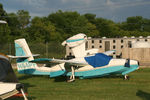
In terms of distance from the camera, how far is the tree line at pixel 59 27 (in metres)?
62.6

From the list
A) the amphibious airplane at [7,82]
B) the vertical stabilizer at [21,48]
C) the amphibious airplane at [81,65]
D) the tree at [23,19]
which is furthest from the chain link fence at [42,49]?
the tree at [23,19]

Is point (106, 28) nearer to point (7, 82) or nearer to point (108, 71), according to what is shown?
point (108, 71)

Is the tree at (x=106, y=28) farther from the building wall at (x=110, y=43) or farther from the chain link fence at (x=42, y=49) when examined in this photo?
the chain link fence at (x=42, y=49)

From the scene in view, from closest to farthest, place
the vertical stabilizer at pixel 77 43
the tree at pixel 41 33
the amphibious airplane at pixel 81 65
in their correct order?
the amphibious airplane at pixel 81 65, the vertical stabilizer at pixel 77 43, the tree at pixel 41 33

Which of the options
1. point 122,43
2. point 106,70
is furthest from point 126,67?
point 122,43

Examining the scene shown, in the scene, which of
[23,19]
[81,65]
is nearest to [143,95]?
[81,65]

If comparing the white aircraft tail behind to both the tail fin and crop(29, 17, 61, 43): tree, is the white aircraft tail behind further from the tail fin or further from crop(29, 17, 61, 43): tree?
crop(29, 17, 61, 43): tree

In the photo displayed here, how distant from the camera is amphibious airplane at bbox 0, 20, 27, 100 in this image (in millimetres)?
6195

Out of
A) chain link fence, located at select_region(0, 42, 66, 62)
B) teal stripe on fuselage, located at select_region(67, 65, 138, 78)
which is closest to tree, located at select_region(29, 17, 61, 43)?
chain link fence, located at select_region(0, 42, 66, 62)

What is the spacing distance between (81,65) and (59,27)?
70172 millimetres

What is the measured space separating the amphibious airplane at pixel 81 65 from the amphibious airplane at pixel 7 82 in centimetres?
701

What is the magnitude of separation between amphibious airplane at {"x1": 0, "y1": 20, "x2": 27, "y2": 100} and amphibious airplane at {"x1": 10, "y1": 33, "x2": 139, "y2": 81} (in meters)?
7.01

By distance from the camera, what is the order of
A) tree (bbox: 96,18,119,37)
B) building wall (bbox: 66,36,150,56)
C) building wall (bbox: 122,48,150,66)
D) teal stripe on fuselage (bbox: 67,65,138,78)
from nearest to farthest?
teal stripe on fuselage (bbox: 67,65,138,78)
building wall (bbox: 122,48,150,66)
building wall (bbox: 66,36,150,56)
tree (bbox: 96,18,119,37)

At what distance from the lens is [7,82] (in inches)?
265
